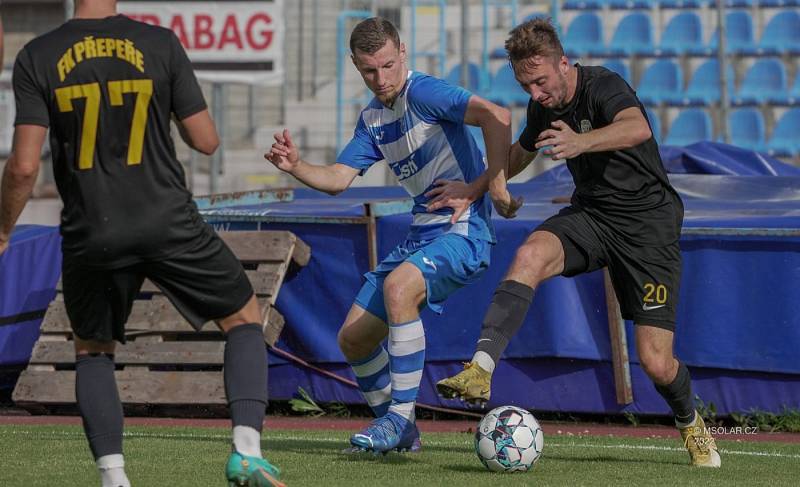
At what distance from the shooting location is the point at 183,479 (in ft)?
17.0

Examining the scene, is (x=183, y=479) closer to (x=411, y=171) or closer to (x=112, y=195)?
(x=112, y=195)

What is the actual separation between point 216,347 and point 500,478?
12.2ft

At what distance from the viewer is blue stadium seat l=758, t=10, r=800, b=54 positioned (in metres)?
16.6

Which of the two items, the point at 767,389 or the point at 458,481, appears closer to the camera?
the point at 458,481

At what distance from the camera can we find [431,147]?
19.8 feet

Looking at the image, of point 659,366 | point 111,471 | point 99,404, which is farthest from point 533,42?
point 111,471

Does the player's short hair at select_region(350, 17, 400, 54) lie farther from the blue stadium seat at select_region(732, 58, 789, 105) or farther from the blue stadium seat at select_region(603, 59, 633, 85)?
the blue stadium seat at select_region(732, 58, 789, 105)

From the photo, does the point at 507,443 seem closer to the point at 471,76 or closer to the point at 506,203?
the point at 506,203

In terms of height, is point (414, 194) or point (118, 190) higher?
point (118, 190)

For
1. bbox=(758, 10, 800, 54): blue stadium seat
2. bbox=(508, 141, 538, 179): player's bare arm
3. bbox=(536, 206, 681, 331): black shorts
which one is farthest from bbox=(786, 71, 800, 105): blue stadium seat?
bbox=(536, 206, 681, 331): black shorts

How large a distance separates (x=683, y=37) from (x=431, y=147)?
37.8 feet

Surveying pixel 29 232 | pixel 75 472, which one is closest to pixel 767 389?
pixel 75 472

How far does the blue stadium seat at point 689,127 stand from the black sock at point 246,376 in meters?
12.0

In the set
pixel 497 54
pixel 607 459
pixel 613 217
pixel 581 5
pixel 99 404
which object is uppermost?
pixel 581 5
